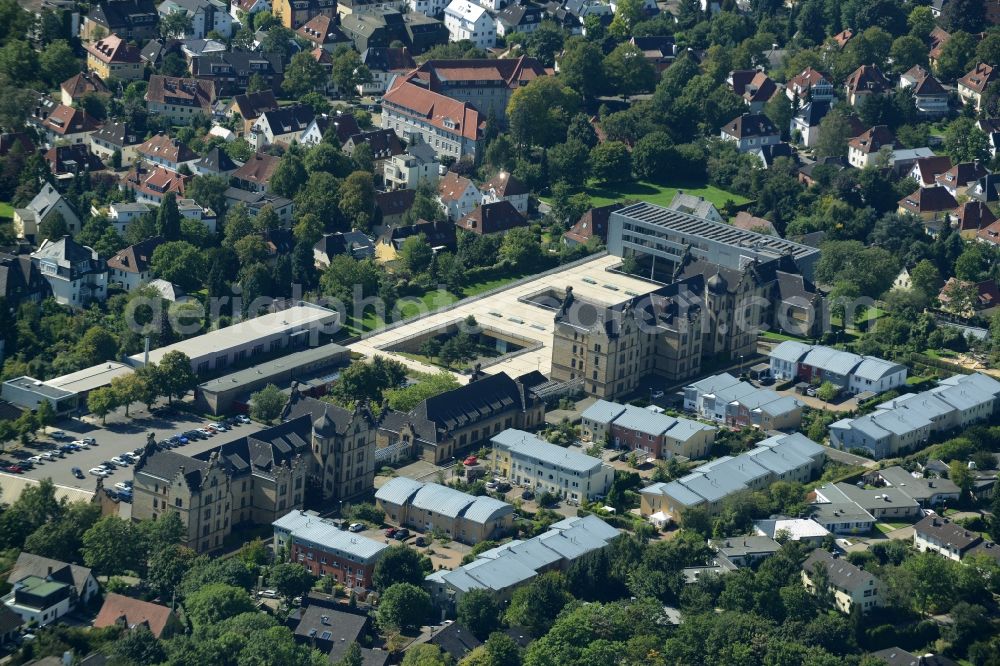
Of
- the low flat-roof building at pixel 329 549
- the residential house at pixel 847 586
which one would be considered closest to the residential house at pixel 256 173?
the low flat-roof building at pixel 329 549

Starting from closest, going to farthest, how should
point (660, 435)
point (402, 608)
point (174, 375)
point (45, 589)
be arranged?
point (45, 589) → point (402, 608) → point (660, 435) → point (174, 375)

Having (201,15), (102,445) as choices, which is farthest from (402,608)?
(201,15)

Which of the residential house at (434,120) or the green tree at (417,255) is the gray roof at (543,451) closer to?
the green tree at (417,255)

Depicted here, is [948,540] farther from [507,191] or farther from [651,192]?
[651,192]

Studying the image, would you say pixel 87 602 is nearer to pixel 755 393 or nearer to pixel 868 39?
pixel 755 393

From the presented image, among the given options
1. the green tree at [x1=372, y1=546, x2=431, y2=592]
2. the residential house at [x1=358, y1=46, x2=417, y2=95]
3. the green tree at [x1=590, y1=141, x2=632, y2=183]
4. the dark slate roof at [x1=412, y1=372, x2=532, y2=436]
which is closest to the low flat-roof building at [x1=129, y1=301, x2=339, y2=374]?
the dark slate roof at [x1=412, y1=372, x2=532, y2=436]

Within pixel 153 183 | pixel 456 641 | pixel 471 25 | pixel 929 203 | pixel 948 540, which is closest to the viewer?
pixel 456 641
